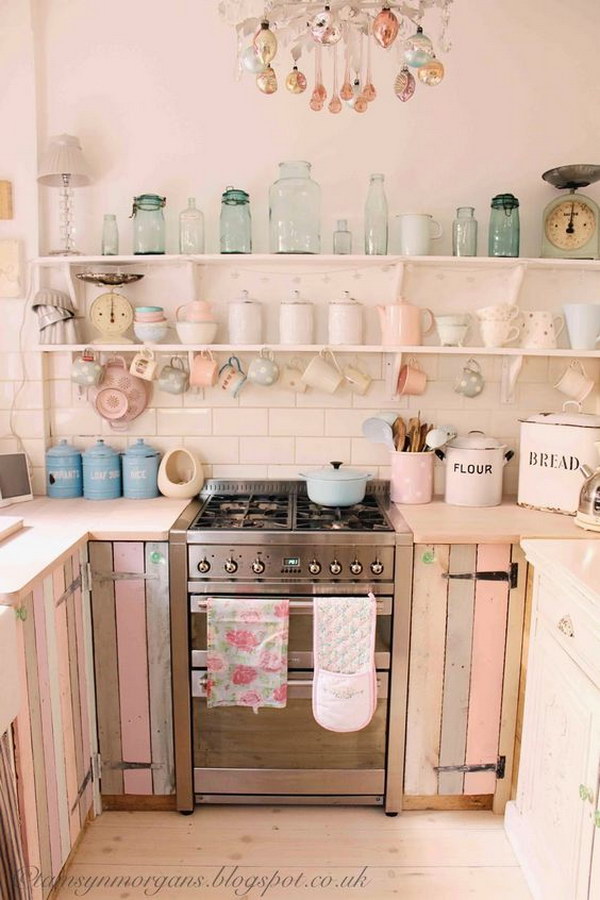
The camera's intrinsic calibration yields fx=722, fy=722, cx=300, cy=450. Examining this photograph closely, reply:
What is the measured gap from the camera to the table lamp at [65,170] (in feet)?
8.23

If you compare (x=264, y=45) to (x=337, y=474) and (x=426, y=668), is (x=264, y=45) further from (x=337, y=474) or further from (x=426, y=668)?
(x=426, y=668)

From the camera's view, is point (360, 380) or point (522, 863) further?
point (360, 380)

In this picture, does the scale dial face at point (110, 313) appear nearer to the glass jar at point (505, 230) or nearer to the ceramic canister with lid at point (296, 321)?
the ceramic canister with lid at point (296, 321)

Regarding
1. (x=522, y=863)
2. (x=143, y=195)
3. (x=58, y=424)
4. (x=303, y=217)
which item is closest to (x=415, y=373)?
(x=303, y=217)

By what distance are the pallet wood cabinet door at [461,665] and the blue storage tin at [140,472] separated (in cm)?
106

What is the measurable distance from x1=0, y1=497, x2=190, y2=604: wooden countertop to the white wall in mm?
341

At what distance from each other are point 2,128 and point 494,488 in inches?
86.5

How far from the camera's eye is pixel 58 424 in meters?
2.83

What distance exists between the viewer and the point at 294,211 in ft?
8.42

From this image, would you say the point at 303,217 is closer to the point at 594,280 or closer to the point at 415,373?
the point at 415,373

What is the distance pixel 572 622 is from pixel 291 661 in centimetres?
88

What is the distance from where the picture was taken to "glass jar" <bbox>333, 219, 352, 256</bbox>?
262 centimetres

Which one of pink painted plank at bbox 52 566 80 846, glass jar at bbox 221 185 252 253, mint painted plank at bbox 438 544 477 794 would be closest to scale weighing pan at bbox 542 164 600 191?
glass jar at bbox 221 185 252 253

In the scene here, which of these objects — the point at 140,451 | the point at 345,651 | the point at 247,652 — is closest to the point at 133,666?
the point at 247,652
